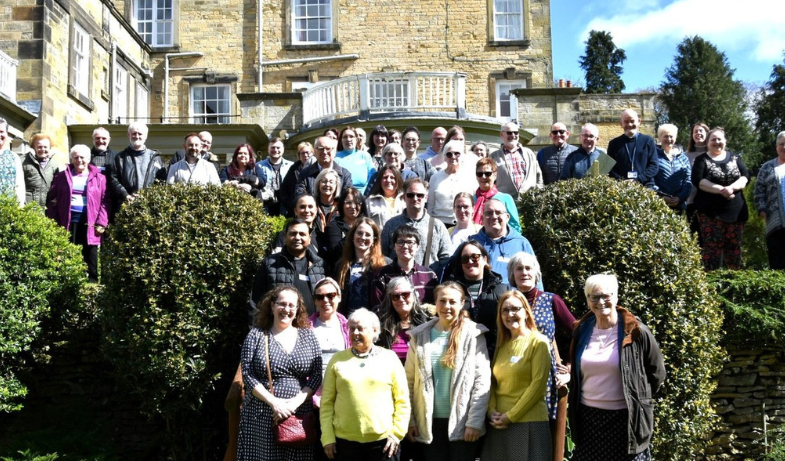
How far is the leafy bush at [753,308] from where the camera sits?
7.47 metres

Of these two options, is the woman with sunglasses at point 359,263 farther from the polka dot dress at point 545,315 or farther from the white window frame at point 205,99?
the white window frame at point 205,99

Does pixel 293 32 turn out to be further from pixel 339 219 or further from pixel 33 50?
pixel 339 219

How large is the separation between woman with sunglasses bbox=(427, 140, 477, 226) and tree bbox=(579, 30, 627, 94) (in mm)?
34149

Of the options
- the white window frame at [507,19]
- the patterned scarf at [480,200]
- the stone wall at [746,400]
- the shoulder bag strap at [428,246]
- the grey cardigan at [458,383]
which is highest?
the white window frame at [507,19]

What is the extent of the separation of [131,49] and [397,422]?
19305 millimetres

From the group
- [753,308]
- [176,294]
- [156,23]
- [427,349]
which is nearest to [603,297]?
[427,349]

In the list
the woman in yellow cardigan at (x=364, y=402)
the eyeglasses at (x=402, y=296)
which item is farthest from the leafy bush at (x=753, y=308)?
the woman in yellow cardigan at (x=364, y=402)

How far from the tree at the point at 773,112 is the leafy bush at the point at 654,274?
2752cm

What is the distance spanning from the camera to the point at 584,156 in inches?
356

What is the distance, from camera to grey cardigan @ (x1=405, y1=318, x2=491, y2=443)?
549 cm

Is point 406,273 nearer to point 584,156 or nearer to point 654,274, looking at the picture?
point 654,274

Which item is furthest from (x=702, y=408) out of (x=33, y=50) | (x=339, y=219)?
(x=33, y=50)

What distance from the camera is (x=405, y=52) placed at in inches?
896

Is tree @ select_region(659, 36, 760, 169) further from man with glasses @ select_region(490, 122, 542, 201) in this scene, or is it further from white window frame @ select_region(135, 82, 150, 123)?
man with glasses @ select_region(490, 122, 542, 201)
